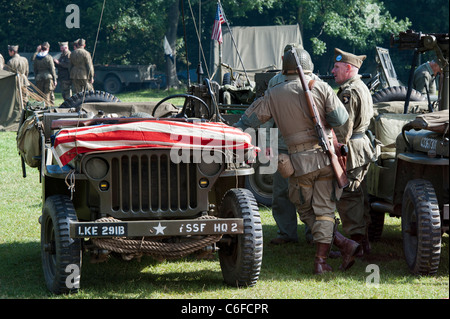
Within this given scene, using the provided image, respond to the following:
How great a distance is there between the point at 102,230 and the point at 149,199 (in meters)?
0.47

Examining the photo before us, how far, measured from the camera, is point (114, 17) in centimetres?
3422

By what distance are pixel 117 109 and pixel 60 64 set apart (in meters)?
17.6

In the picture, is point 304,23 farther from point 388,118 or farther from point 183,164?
point 183,164

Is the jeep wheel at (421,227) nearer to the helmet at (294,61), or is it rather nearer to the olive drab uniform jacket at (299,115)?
the olive drab uniform jacket at (299,115)

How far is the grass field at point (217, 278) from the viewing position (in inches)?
232

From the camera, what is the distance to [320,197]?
653 centimetres

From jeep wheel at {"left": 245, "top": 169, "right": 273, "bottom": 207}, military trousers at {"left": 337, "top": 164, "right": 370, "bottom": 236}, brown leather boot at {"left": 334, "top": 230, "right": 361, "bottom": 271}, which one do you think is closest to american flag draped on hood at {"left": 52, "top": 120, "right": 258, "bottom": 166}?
brown leather boot at {"left": 334, "top": 230, "right": 361, "bottom": 271}

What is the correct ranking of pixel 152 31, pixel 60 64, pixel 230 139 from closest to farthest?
pixel 230 139 < pixel 60 64 < pixel 152 31

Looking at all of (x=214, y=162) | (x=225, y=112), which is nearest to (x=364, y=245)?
(x=214, y=162)

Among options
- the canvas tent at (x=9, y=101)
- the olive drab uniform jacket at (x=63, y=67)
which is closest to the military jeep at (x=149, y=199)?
the canvas tent at (x=9, y=101)

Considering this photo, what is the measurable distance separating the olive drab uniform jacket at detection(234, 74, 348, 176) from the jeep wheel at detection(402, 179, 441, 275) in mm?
733

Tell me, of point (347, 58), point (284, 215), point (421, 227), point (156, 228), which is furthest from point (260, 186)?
point (156, 228)

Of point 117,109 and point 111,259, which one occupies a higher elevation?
point 117,109

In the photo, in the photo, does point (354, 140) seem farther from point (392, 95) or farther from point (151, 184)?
point (392, 95)
